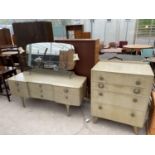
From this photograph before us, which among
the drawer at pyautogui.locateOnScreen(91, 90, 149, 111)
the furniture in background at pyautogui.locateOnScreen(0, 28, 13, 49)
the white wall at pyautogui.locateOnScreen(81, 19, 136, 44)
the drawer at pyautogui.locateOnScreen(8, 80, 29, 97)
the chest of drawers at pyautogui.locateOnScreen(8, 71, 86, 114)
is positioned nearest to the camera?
the drawer at pyautogui.locateOnScreen(91, 90, 149, 111)

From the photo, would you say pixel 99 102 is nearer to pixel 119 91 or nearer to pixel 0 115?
pixel 119 91

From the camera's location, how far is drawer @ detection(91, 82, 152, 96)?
4.91ft

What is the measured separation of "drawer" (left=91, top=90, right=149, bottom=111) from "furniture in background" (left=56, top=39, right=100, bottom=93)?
631 millimetres

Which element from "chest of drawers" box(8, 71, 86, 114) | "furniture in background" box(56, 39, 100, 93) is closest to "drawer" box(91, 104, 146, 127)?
"chest of drawers" box(8, 71, 86, 114)

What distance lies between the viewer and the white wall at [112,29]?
215 inches

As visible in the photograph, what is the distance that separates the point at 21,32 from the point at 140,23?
4.72m

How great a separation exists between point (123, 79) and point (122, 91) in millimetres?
159

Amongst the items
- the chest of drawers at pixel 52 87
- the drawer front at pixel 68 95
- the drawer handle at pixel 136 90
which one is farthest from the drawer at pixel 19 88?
the drawer handle at pixel 136 90

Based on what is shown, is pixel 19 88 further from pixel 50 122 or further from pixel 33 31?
pixel 33 31

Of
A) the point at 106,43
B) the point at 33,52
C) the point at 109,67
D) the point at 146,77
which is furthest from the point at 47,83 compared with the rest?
the point at 106,43

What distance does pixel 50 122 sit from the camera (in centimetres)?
203

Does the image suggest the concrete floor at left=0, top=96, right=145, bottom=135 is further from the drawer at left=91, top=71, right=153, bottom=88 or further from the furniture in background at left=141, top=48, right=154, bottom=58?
the furniture in background at left=141, top=48, right=154, bottom=58
